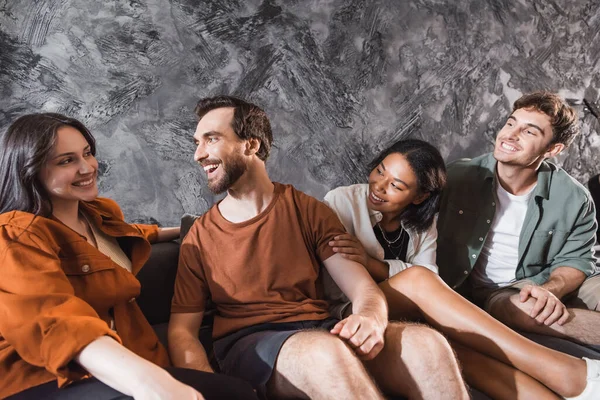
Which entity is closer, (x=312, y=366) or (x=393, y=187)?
(x=312, y=366)

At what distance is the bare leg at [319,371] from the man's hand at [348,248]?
380mm

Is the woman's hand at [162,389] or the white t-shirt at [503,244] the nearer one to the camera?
the woman's hand at [162,389]

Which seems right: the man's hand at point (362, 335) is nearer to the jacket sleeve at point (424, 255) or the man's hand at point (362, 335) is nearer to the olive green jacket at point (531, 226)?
the jacket sleeve at point (424, 255)

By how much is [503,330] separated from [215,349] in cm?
88

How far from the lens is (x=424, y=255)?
204 centimetres

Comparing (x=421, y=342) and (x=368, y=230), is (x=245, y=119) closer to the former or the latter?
(x=368, y=230)

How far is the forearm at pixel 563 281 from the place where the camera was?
7.15ft

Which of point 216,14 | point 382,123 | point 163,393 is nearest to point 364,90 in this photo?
point 382,123

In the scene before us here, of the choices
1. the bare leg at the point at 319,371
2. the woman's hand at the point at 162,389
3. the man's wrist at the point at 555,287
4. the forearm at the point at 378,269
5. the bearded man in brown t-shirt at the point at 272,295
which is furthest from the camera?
the man's wrist at the point at 555,287

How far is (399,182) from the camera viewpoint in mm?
2006

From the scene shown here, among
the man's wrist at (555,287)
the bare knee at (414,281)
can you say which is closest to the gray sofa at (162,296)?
the man's wrist at (555,287)

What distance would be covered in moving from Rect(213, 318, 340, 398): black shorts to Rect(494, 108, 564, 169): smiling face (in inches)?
40.8

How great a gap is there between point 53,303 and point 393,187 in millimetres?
1202

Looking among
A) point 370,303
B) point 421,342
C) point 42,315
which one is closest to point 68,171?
point 42,315
